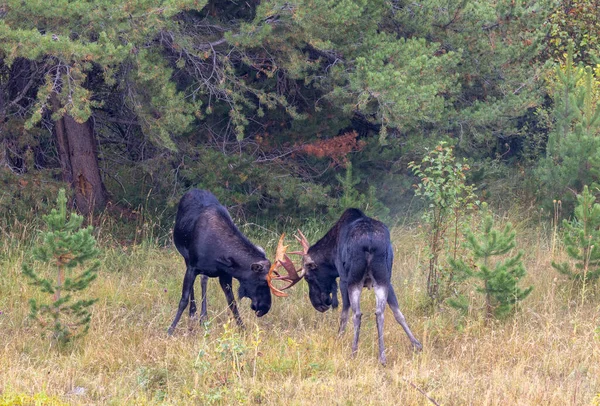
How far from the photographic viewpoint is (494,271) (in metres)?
7.89

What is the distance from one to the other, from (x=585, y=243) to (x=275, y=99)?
16.6ft

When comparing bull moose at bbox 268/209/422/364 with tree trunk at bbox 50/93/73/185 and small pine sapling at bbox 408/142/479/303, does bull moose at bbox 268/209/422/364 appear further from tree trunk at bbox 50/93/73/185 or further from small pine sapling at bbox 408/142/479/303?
tree trunk at bbox 50/93/73/185

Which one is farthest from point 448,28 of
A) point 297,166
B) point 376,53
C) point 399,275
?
point 399,275

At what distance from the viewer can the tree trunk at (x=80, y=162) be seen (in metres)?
11.8

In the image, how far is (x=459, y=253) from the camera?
881cm

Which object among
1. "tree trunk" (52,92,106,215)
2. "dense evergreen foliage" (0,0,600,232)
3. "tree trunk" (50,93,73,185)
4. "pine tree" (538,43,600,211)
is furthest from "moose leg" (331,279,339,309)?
"tree trunk" (50,93,73,185)

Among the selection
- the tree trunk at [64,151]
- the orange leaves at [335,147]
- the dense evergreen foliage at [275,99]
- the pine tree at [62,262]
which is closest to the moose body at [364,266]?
the pine tree at [62,262]

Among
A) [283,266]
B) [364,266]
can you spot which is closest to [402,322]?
[364,266]

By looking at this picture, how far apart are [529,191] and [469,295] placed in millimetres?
5235

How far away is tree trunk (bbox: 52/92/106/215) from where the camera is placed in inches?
465

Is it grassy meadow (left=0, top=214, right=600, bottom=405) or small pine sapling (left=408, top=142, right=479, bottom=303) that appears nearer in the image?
grassy meadow (left=0, top=214, right=600, bottom=405)

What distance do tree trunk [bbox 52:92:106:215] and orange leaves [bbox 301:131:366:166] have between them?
3.21 metres

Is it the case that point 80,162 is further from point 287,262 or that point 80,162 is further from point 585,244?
point 585,244

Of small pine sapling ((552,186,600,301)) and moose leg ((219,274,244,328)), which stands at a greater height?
small pine sapling ((552,186,600,301))
